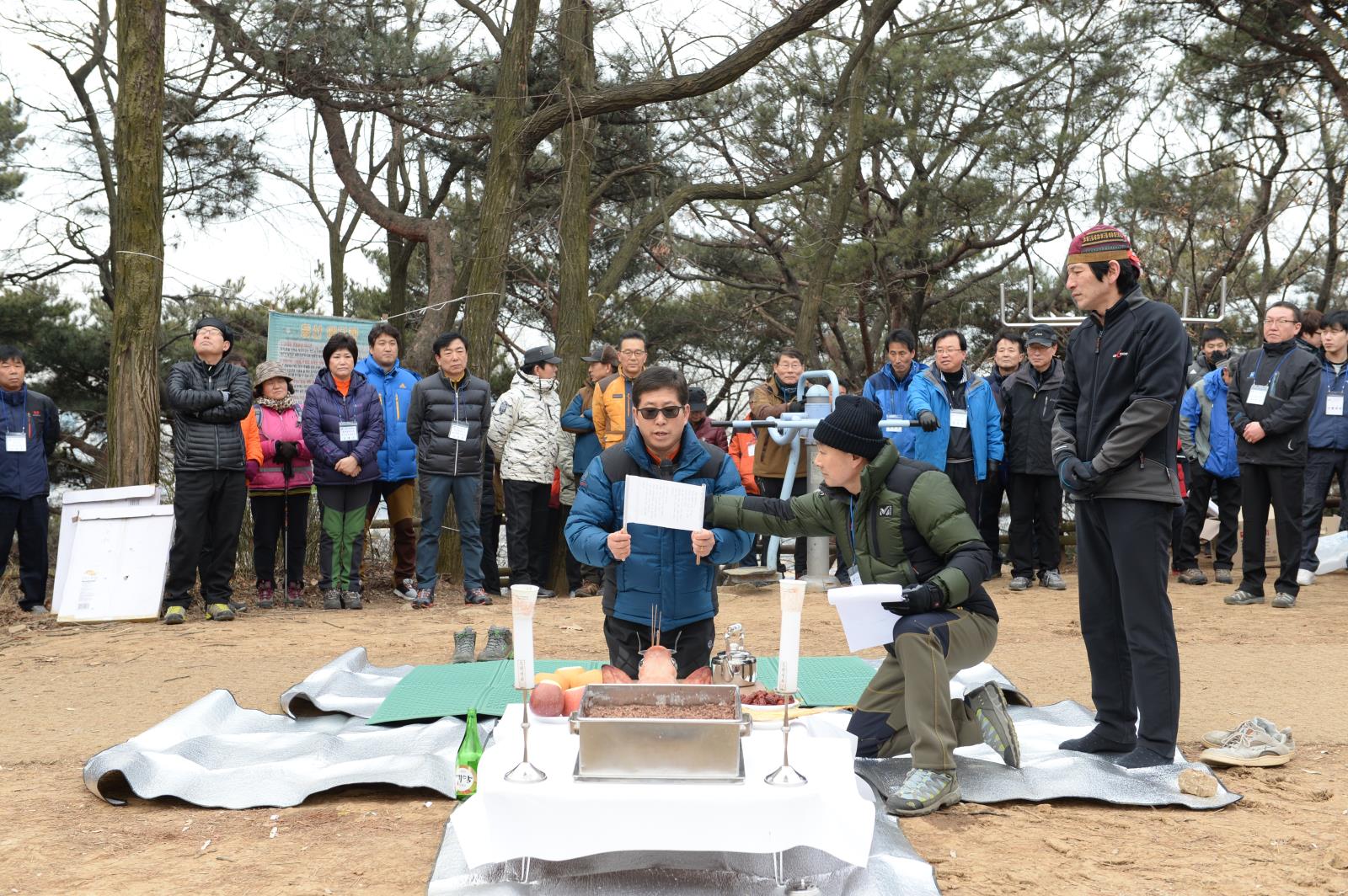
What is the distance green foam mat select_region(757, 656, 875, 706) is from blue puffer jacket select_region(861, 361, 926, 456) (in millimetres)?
2859

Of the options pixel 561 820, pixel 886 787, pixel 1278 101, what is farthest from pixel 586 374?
pixel 1278 101

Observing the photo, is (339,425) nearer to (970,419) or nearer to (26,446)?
(26,446)

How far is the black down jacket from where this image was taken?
23.8 ft

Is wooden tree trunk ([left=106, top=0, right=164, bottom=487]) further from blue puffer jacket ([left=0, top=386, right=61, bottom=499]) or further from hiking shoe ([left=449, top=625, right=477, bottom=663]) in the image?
hiking shoe ([left=449, top=625, right=477, bottom=663])

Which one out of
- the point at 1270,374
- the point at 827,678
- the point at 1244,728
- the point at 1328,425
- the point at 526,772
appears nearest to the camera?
the point at 526,772

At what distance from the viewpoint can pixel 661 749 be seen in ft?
9.34

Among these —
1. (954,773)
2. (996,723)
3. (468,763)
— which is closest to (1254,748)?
(996,723)

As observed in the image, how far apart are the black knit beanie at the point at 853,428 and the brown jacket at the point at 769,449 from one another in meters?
4.92

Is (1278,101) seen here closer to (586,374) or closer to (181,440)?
(586,374)

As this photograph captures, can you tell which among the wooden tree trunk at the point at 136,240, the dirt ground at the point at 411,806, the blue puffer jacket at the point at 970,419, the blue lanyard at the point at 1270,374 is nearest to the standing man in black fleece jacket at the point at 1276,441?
the blue lanyard at the point at 1270,374

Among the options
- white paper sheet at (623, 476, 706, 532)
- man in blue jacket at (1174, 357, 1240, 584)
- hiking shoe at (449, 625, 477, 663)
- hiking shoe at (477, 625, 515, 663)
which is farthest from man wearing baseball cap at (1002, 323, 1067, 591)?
white paper sheet at (623, 476, 706, 532)

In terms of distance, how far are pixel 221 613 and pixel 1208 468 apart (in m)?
6.99

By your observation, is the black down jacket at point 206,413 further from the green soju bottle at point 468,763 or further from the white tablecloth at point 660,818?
the white tablecloth at point 660,818

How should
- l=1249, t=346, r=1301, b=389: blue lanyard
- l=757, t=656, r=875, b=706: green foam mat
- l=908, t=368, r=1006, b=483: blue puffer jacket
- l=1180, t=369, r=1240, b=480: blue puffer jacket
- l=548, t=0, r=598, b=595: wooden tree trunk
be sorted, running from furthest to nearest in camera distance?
1. l=548, t=0, r=598, b=595: wooden tree trunk
2. l=1180, t=369, r=1240, b=480: blue puffer jacket
3. l=908, t=368, r=1006, b=483: blue puffer jacket
4. l=1249, t=346, r=1301, b=389: blue lanyard
5. l=757, t=656, r=875, b=706: green foam mat
